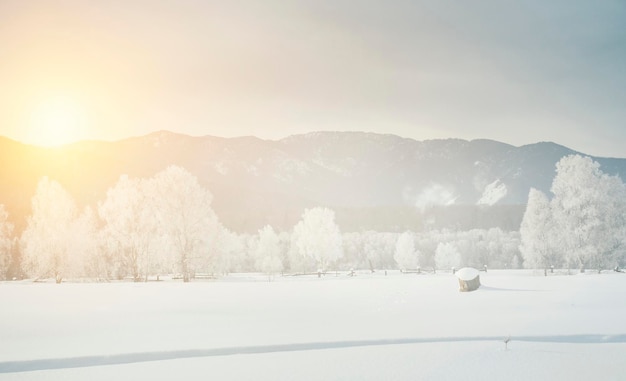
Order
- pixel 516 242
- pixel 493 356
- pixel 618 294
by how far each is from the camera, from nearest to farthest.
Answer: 1. pixel 493 356
2. pixel 618 294
3. pixel 516 242

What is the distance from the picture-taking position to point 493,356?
1296cm

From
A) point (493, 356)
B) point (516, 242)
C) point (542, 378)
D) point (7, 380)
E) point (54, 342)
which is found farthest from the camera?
point (516, 242)

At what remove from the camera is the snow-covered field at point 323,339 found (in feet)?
39.2

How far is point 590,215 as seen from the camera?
48188 mm

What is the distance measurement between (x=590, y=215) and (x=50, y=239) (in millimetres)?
55786

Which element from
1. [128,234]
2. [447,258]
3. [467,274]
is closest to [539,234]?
[467,274]

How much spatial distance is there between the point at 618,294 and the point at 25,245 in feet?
201

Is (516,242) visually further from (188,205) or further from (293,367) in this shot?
(293,367)

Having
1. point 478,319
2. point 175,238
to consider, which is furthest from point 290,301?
point 175,238

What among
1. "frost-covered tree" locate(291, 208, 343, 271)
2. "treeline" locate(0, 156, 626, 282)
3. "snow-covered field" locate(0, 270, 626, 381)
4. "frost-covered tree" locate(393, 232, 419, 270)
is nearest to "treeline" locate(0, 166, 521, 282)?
"treeline" locate(0, 156, 626, 282)

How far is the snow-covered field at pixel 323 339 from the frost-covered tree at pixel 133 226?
2324 centimetres

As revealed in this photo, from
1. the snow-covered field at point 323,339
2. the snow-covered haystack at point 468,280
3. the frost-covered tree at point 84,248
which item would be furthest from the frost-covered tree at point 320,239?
the snow-covered field at point 323,339

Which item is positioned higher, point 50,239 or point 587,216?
point 587,216

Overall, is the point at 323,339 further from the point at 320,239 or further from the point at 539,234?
the point at 320,239
